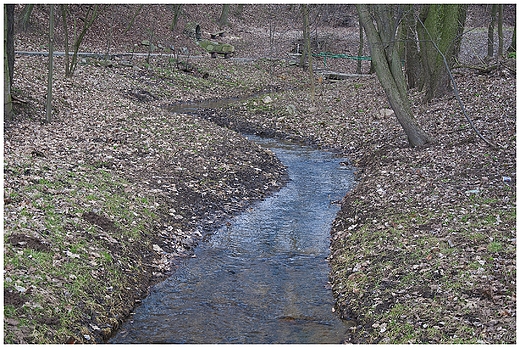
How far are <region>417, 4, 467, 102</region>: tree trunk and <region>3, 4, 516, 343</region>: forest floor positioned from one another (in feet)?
2.48

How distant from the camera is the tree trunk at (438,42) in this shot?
1711 centimetres

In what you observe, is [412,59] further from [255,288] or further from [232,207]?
[255,288]

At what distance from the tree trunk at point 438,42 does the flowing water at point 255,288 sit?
8063 millimetres

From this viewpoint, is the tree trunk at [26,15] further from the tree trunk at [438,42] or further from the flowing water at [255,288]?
the flowing water at [255,288]

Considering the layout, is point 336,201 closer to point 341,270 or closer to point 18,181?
point 341,270

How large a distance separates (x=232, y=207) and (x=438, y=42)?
10039 millimetres

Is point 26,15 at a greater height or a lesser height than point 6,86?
greater

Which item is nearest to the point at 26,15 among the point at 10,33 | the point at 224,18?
the point at 10,33

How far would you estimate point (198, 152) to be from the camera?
13828 mm

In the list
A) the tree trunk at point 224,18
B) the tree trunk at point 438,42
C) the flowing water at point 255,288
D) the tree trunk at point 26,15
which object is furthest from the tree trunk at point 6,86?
the tree trunk at point 224,18

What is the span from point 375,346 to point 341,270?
2335 millimetres

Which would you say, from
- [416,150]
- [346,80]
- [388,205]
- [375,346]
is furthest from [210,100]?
[375,346]

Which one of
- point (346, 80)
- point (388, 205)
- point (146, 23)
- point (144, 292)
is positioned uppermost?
point (146, 23)

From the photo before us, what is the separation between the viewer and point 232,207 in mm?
11328
